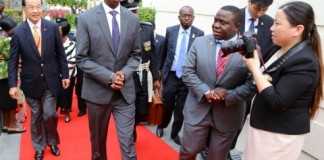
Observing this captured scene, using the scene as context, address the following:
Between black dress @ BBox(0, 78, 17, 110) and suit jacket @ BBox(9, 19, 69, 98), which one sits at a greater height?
suit jacket @ BBox(9, 19, 69, 98)

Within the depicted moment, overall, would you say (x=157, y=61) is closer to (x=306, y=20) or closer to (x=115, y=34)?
(x=115, y=34)

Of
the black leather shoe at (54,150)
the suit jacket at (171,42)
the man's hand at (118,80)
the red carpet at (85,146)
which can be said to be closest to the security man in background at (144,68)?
the suit jacket at (171,42)

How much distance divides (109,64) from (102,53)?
12 cm

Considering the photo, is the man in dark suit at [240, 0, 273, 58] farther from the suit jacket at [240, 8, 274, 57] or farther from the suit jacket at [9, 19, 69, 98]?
the suit jacket at [9, 19, 69, 98]

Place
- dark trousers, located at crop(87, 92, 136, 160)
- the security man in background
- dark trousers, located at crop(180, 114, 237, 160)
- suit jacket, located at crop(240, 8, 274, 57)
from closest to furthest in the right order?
dark trousers, located at crop(180, 114, 237, 160)
dark trousers, located at crop(87, 92, 136, 160)
suit jacket, located at crop(240, 8, 274, 57)
the security man in background

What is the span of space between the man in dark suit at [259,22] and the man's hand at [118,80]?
138 centimetres

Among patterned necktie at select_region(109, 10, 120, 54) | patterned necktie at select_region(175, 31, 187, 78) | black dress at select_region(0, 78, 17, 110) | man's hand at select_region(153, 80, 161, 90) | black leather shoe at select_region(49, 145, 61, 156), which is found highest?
patterned necktie at select_region(109, 10, 120, 54)

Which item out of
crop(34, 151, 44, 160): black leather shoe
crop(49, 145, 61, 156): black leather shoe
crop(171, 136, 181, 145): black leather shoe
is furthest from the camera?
crop(171, 136, 181, 145): black leather shoe

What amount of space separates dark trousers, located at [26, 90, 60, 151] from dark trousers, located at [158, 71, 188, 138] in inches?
60.1

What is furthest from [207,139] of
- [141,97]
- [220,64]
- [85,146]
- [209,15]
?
[209,15]

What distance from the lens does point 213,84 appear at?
10.8ft

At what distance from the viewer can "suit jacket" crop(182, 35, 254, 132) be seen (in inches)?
125

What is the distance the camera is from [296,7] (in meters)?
2.51

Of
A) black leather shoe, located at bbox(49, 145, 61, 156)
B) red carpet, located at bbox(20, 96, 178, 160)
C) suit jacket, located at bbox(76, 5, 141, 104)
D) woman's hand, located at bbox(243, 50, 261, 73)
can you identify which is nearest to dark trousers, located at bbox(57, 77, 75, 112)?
red carpet, located at bbox(20, 96, 178, 160)
